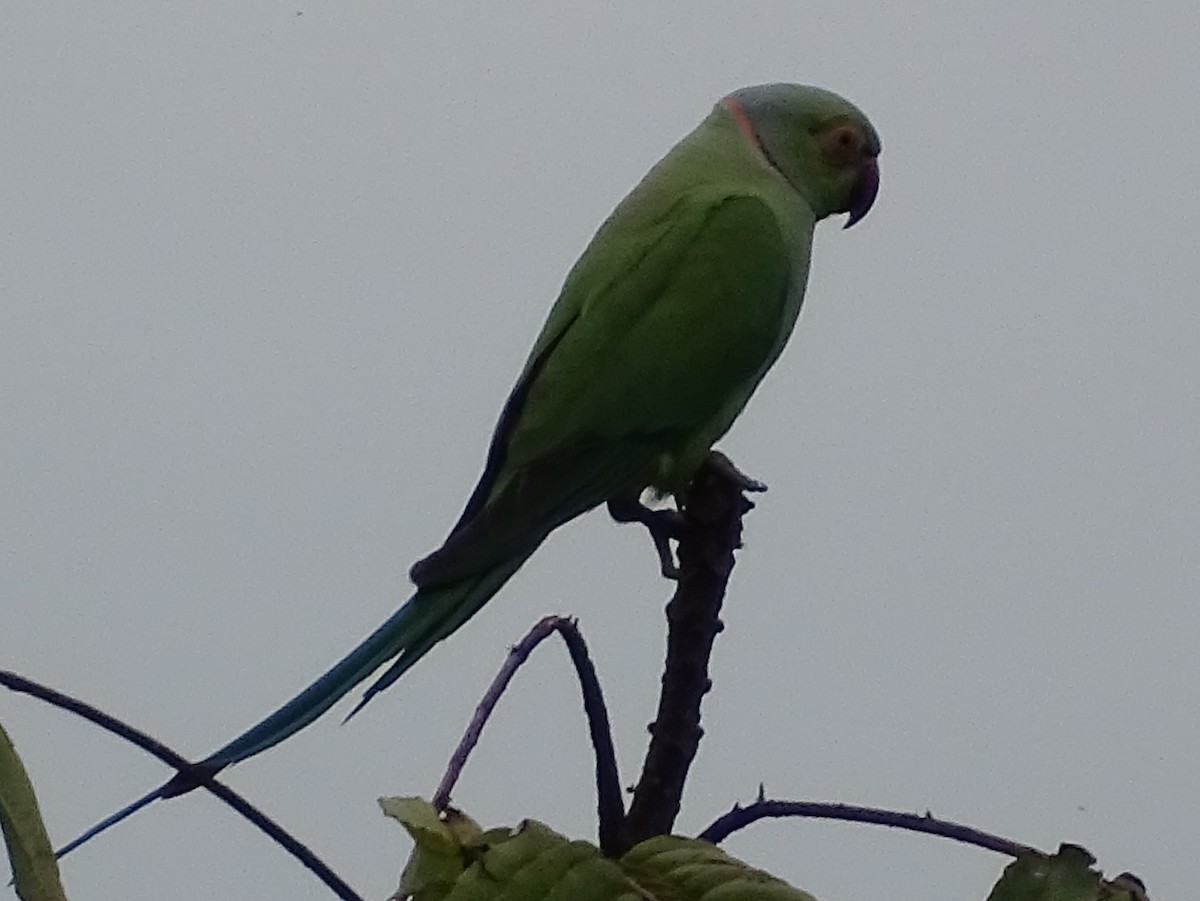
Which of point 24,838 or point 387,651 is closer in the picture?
point 24,838

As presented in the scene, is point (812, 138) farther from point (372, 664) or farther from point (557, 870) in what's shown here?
point (557, 870)

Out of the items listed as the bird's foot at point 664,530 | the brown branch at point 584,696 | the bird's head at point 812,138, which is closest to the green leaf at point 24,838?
the brown branch at point 584,696

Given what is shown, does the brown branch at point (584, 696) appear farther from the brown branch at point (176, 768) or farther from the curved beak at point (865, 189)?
the curved beak at point (865, 189)

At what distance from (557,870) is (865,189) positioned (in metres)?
0.69

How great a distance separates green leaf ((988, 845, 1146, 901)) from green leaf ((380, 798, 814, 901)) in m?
0.09

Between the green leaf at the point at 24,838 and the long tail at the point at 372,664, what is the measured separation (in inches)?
2.0

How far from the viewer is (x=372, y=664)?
0.76m

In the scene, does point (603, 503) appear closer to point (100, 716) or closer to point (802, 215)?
point (802, 215)

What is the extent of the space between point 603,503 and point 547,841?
1.21 feet

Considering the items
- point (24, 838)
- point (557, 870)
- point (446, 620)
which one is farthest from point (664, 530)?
point (24, 838)

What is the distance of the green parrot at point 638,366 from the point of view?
2.79 feet

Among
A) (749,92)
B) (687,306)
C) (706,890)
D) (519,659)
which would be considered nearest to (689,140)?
(749,92)

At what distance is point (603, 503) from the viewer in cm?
93

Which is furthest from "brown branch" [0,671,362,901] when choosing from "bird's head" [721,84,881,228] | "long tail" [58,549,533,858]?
"bird's head" [721,84,881,228]
